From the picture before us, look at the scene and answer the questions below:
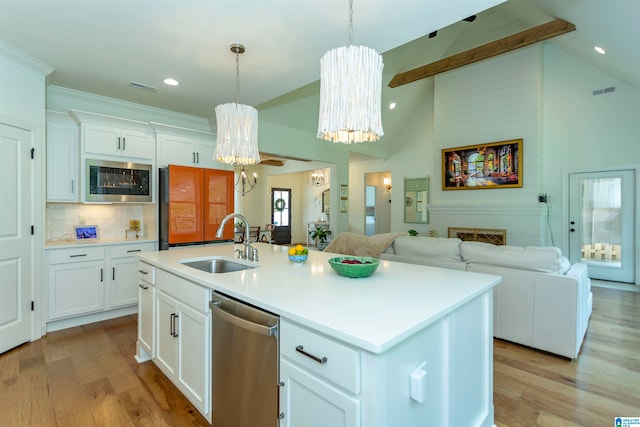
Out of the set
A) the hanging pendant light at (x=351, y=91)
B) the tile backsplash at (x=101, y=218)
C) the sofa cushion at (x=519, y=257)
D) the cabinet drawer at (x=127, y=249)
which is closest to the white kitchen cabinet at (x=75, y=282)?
the cabinet drawer at (x=127, y=249)

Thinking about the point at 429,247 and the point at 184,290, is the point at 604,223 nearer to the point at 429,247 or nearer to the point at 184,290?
the point at 429,247

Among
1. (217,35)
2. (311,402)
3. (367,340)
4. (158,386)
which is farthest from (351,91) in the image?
(158,386)

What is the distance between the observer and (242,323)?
1442 millimetres

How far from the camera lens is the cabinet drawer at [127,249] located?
3.57 metres

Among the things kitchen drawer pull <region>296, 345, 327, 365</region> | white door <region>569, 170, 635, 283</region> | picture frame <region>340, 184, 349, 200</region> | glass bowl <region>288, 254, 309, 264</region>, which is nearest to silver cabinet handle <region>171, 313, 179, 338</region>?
glass bowl <region>288, 254, 309, 264</region>

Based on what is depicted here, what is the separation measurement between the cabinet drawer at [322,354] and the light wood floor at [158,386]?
1145 mm

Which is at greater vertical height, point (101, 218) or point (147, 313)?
point (101, 218)

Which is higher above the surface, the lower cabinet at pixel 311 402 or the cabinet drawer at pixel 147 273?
the cabinet drawer at pixel 147 273

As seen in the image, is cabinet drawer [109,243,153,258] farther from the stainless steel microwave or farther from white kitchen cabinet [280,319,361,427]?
white kitchen cabinet [280,319,361,427]

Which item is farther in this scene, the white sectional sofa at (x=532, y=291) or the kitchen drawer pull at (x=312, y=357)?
the white sectional sofa at (x=532, y=291)

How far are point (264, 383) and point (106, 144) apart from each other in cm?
351

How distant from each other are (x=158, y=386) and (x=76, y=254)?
6.46 ft

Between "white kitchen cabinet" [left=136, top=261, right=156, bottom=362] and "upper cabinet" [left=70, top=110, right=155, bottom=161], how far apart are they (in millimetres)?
1829

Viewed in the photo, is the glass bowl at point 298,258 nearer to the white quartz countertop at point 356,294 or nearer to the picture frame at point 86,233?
the white quartz countertop at point 356,294
